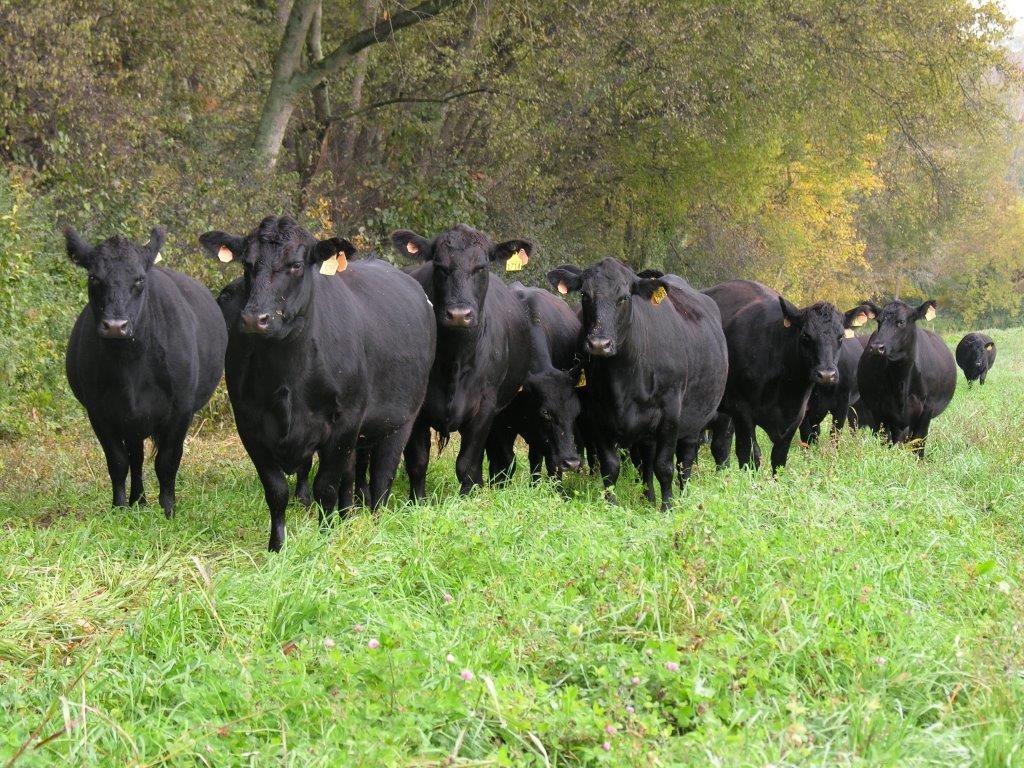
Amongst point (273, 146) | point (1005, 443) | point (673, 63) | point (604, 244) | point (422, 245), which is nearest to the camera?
point (422, 245)

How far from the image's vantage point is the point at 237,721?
12.3ft

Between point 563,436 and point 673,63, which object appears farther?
point 673,63

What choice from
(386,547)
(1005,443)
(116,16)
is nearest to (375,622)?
(386,547)

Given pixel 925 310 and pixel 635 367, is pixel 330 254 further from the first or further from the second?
pixel 925 310

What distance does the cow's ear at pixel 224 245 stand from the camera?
6.94 m

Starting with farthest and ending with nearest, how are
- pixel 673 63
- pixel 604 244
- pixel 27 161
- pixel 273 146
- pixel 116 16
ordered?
pixel 604 244 < pixel 673 63 < pixel 273 146 < pixel 116 16 < pixel 27 161

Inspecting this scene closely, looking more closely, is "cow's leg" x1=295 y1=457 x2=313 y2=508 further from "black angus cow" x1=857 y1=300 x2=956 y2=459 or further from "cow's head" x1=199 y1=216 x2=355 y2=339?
"black angus cow" x1=857 y1=300 x2=956 y2=459

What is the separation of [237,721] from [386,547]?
87.5 inches

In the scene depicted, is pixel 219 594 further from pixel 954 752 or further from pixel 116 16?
pixel 116 16

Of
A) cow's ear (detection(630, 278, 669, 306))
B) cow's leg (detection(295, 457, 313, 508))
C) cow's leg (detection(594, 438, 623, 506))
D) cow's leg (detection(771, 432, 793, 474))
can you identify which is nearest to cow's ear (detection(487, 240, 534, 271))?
cow's ear (detection(630, 278, 669, 306))

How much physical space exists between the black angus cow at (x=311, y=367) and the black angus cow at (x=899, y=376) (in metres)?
6.78

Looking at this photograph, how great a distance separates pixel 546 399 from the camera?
30.1ft

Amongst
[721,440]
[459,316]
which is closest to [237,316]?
[459,316]

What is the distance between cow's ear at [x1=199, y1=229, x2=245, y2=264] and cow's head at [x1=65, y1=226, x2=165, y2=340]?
985 mm
